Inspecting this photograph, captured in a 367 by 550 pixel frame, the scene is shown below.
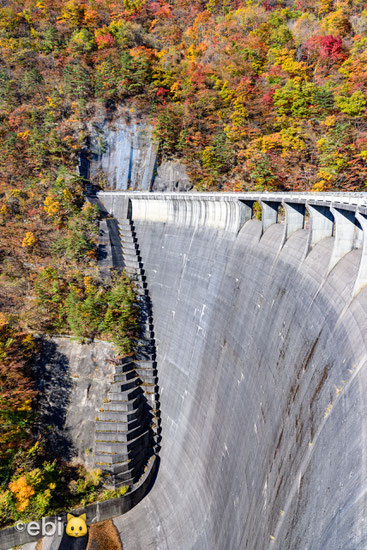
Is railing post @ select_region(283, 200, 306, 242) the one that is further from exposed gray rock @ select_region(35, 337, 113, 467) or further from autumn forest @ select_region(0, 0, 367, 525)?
exposed gray rock @ select_region(35, 337, 113, 467)

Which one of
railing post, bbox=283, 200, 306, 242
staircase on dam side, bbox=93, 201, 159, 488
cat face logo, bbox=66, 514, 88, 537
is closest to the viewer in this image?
railing post, bbox=283, 200, 306, 242

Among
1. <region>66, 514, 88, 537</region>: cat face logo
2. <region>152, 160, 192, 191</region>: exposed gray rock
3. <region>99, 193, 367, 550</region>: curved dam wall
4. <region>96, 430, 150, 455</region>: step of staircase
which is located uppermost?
<region>152, 160, 192, 191</region>: exposed gray rock

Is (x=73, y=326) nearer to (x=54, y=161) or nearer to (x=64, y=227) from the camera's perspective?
(x=64, y=227)

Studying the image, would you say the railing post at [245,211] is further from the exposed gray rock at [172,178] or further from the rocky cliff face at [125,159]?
the rocky cliff face at [125,159]

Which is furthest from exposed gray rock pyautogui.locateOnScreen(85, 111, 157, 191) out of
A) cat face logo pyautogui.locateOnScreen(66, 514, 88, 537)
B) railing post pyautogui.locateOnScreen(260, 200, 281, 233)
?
cat face logo pyautogui.locateOnScreen(66, 514, 88, 537)

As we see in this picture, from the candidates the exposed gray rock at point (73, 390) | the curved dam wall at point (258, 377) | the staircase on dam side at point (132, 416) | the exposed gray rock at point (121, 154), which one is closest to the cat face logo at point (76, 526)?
the curved dam wall at point (258, 377)

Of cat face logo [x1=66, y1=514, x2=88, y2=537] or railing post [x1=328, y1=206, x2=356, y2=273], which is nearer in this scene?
railing post [x1=328, y1=206, x2=356, y2=273]
